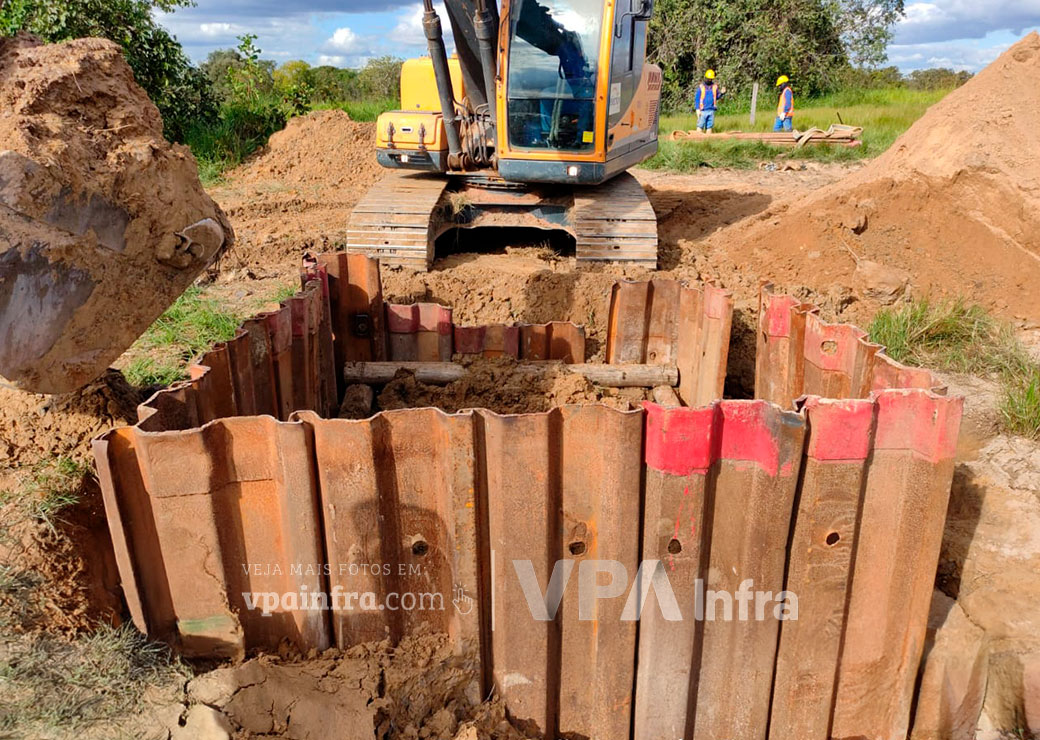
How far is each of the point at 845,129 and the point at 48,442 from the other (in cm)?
1601

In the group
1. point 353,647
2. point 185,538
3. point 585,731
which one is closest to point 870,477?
point 585,731

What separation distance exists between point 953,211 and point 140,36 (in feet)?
49.0

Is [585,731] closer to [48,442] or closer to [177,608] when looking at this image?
[177,608]

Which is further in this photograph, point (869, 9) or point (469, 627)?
point (869, 9)

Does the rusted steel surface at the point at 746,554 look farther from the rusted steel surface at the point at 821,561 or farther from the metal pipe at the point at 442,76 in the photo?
the metal pipe at the point at 442,76

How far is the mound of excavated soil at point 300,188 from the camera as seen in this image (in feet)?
30.1

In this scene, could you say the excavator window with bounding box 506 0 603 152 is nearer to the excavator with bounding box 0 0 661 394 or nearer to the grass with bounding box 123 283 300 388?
the excavator with bounding box 0 0 661 394

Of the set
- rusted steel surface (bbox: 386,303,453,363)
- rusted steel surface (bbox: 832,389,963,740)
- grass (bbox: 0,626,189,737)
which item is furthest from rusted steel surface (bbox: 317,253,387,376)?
rusted steel surface (bbox: 832,389,963,740)

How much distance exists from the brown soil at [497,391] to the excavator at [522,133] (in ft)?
10.2

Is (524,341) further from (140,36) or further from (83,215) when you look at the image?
(140,36)

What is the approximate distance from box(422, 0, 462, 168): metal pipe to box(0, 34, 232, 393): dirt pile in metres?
4.15

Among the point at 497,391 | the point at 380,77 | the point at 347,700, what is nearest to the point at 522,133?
the point at 497,391

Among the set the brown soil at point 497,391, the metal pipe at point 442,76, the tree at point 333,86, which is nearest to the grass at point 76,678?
the brown soil at point 497,391

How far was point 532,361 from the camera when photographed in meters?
5.05
